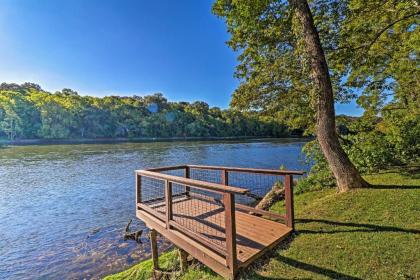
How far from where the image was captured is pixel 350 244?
3576 mm

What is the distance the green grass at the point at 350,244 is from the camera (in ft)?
9.87

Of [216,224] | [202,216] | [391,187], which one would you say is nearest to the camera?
[216,224]

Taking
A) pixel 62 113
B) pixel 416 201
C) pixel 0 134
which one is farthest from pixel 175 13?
pixel 0 134

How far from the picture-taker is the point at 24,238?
7793 millimetres

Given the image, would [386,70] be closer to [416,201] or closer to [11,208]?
[416,201]

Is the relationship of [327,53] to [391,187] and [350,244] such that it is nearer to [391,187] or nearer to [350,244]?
[391,187]

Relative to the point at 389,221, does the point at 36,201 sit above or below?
below

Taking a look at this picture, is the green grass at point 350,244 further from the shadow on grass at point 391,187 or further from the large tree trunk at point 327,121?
the large tree trunk at point 327,121

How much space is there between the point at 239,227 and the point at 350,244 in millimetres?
1683

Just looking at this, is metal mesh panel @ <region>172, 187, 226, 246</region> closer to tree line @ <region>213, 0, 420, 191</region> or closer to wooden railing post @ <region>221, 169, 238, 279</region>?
wooden railing post @ <region>221, 169, 238, 279</region>

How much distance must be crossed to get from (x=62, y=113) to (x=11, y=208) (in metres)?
51.7

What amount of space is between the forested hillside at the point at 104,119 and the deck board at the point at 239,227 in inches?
1793

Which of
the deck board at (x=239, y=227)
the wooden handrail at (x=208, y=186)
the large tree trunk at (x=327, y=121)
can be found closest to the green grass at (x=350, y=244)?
the deck board at (x=239, y=227)

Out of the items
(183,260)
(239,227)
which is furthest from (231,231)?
(183,260)
